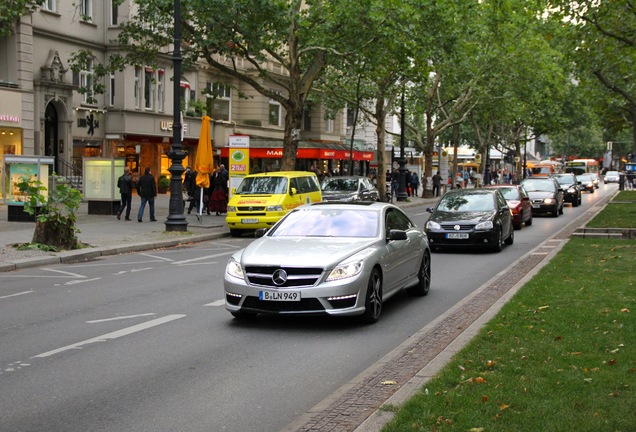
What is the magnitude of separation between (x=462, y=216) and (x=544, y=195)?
14969mm

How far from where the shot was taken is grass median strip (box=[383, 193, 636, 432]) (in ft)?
18.2

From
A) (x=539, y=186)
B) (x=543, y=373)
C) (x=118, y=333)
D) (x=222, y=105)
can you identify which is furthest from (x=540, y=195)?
(x=543, y=373)

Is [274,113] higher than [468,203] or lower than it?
higher

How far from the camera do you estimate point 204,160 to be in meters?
27.0

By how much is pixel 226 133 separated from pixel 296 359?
41.3 metres

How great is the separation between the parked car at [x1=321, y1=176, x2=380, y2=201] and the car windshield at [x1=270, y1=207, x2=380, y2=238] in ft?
→ 65.3

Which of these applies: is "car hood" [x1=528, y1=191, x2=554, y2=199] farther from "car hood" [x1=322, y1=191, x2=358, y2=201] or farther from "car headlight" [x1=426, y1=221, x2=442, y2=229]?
"car headlight" [x1=426, y1=221, x2=442, y2=229]

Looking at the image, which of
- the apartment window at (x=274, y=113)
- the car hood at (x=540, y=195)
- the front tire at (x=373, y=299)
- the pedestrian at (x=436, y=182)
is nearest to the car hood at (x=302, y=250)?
the front tire at (x=373, y=299)

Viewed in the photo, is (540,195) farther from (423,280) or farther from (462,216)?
(423,280)

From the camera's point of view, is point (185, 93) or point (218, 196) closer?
point (218, 196)

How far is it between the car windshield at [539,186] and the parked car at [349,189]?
20.9 feet

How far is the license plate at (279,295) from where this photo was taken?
9.45 m

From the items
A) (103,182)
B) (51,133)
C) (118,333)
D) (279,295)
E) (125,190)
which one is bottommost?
(118,333)

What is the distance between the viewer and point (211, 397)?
681 cm
